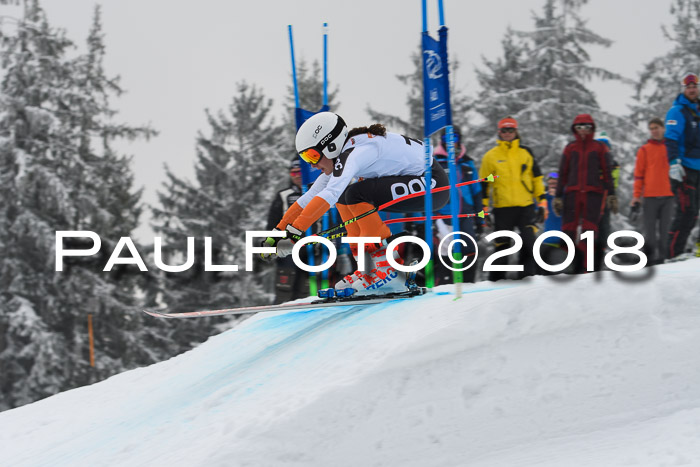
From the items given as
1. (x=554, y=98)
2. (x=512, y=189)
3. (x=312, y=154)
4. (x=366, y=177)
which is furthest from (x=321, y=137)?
(x=554, y=98)

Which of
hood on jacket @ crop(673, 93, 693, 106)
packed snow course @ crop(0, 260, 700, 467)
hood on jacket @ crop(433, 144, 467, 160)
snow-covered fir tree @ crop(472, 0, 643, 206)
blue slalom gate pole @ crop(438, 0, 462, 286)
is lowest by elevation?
packed snow course @ crop(0, 260, 700, 467)

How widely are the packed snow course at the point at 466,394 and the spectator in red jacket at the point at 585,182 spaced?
6.50 feet

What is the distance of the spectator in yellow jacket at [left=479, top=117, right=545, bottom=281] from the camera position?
736 centimetres

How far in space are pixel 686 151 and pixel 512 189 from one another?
1.85 metres

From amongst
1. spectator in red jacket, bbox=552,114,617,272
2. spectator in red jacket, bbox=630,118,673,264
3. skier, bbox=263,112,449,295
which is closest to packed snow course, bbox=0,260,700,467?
skier, bbox=263,112,449,295

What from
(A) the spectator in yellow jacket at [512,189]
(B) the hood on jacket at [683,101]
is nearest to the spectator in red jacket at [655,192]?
(B) the hood on jacket at [683,101]

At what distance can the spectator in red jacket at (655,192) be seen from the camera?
7832 millimetres

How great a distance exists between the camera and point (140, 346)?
23.7 meters

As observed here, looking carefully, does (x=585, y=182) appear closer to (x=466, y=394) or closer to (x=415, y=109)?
(x=466, y=394)

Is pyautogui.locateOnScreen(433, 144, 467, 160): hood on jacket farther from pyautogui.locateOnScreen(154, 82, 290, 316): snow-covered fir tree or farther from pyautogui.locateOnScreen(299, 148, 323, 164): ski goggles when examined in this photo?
pyautogui.locateOnScreen(154, 82, 290, 316): snow-covered fir tree

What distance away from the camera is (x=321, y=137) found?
220 inches

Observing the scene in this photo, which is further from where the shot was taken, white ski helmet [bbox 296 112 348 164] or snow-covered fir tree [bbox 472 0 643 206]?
snow-covered fir tree [bbox 472 0 643 206]

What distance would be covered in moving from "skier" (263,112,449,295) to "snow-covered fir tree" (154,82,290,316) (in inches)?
688

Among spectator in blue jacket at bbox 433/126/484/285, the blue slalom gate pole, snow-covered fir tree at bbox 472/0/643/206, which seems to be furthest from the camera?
snow-covered fir tree at bbox 472/0/643/206
